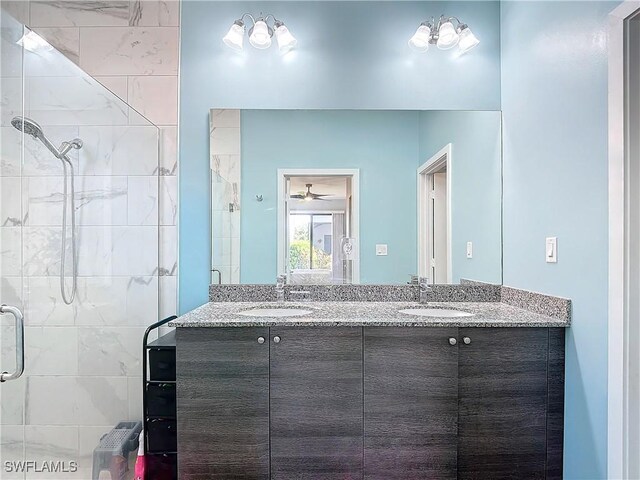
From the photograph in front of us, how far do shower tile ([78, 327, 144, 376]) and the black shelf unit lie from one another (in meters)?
0.36

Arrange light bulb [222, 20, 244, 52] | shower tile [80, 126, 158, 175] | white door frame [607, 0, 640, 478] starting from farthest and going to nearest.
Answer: light bulb [222, 20, 244, 52], shower tile [80, 126, 158, 175], white door frame [607, 0, 640, 478]

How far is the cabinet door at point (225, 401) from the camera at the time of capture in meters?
1.63

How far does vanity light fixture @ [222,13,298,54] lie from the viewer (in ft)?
6.81

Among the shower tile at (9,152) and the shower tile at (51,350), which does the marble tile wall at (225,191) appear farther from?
the shower tile at (9,152)

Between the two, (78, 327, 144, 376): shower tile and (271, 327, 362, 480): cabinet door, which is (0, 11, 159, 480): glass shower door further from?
(271, 327, 362, 480): cabinet door

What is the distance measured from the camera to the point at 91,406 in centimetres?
196

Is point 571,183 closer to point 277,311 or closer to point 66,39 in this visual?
point 277,311

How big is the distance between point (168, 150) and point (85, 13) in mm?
874

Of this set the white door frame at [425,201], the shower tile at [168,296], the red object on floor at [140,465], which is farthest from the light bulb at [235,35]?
the red object on floor at [140,465]

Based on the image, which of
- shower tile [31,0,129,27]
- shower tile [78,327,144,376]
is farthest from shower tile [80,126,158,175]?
shower tile [78,327,144,376]

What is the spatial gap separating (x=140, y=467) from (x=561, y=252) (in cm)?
198

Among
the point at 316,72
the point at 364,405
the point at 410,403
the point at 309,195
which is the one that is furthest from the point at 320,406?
the point at 316,72

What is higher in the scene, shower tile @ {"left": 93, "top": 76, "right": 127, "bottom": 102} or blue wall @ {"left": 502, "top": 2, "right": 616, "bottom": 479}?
shower tile @ {"left": 93, "top": 76, "right": 127, "bottom": 102}

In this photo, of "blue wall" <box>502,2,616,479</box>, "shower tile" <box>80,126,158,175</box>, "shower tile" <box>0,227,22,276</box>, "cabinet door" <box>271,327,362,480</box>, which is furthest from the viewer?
"shower tile" <box>80,126,158,175</box>
